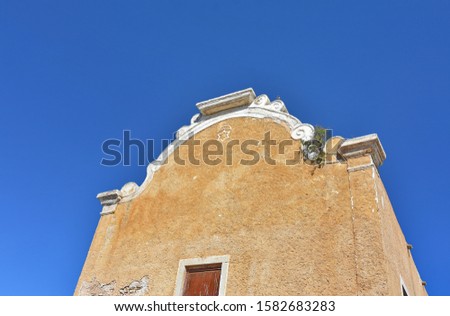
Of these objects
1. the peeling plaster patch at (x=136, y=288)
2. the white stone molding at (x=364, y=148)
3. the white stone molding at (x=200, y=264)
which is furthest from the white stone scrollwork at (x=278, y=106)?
the peeling plaster patch at (x=136, y=288)

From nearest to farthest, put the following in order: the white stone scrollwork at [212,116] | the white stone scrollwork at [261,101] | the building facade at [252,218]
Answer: the building facade at [252,218] < the white stone scrollwork at [212,116] < the white stone scrollwork at [261,101]

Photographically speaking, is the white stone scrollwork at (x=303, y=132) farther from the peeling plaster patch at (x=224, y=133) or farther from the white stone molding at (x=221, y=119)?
the peeling plaster patch at (x=224, y=133)

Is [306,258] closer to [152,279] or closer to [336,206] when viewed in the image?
[336,206]

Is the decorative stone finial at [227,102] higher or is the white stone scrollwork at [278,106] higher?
the decorative stone finial at [227,102]

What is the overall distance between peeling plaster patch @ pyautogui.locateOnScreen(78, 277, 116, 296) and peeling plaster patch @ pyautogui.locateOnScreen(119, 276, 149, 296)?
334mm

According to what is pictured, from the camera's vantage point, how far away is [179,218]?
366 inches

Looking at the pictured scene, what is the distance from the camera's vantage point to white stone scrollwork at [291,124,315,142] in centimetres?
870

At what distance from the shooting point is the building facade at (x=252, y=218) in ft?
23.7

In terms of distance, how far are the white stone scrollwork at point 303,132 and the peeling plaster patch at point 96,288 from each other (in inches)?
193

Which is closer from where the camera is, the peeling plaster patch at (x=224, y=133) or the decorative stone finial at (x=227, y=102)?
the peeling plaster patch at (x=224, y=133)

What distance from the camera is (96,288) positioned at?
9312 mm

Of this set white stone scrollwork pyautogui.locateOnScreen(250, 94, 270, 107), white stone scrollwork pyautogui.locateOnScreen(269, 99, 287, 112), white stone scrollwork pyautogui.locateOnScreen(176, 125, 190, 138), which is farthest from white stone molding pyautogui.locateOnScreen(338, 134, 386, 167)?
white stone scrollwork pyautogui.locateOnScreen(176, 125, 190, 138)

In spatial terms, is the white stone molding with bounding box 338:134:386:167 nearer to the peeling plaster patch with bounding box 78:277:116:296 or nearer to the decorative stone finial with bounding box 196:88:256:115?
the decorative stone finial with bounding box 196:88:256:115
